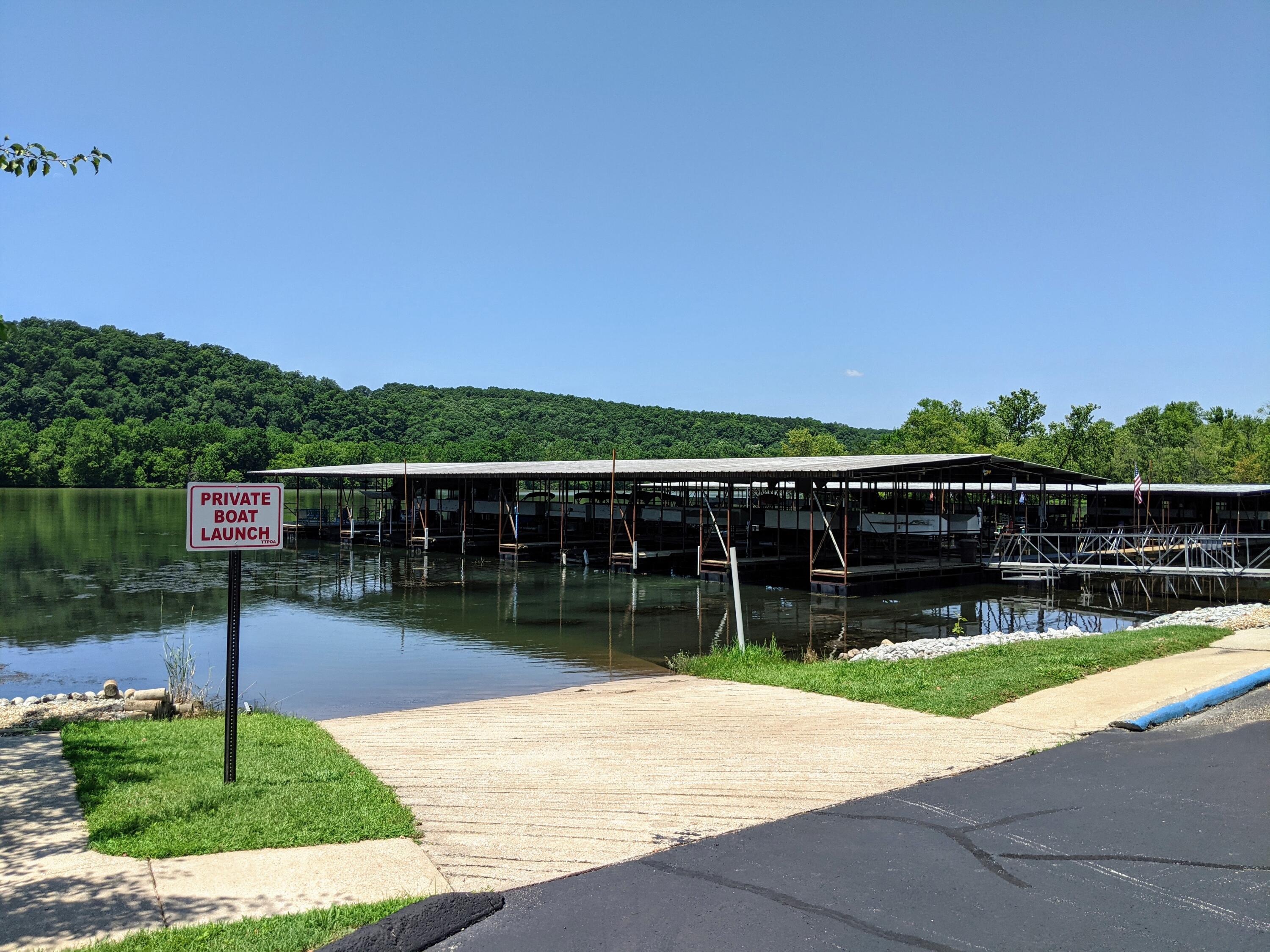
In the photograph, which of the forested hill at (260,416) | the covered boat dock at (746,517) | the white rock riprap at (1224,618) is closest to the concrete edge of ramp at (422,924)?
the white rock riprap at (1224,618)

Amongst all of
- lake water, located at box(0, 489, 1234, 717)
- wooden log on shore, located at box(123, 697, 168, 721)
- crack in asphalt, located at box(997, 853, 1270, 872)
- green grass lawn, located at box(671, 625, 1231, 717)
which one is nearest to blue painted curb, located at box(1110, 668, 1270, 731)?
green grass lawn, located at box(671, 625, 1231, 717)

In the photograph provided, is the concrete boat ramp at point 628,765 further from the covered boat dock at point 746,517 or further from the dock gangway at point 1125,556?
the dock gangway at point 1125,556

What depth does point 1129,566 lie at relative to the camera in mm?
30203

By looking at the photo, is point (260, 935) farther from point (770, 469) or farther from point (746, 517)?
point (746, 517)

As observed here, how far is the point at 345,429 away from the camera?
132 metres

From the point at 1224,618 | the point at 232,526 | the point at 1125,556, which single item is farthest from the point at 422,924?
the point at 1125,556

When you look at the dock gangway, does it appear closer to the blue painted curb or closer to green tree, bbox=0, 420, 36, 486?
the blue painted curb

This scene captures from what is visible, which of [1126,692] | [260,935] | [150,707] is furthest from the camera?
[1126,692]

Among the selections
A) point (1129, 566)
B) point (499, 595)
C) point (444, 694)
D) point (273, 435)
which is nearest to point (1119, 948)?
point (444, 694)

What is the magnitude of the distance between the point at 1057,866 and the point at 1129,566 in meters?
A: 28.3

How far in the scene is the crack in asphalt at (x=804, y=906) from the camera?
443 cm

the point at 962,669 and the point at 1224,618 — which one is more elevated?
the point at 962,669

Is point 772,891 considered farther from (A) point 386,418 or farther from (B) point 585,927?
(A) point 386,418

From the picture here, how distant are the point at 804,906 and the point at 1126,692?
7.32m
